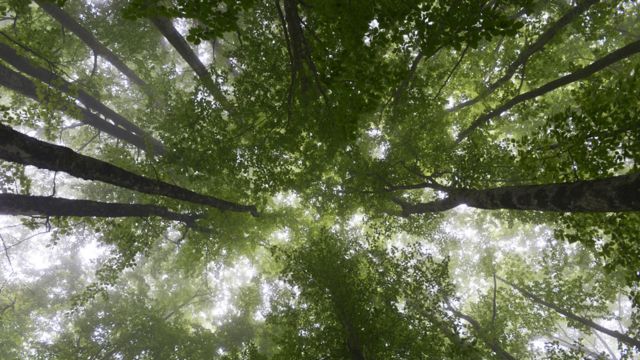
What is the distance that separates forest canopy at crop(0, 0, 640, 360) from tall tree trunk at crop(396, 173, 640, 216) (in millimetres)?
22

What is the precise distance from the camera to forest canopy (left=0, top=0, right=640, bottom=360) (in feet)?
16.5

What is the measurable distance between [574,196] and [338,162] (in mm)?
6671

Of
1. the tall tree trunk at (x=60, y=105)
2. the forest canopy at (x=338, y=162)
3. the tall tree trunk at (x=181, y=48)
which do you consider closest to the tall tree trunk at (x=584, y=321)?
the forest canopy at (x=338, y=162)

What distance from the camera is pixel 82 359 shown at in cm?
1359

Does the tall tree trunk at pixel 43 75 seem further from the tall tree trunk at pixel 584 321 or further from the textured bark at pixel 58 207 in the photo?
the tall tree trunk at pixel 584 321

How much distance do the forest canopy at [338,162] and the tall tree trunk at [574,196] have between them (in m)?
0.02

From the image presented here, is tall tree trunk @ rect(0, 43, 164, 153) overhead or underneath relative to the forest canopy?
overhead

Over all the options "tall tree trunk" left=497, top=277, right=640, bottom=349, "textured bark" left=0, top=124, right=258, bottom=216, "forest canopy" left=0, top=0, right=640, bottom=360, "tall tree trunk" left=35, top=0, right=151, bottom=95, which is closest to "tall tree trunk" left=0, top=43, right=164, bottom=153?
"forest canopy" left=0, top=0, right=640, bottom=360

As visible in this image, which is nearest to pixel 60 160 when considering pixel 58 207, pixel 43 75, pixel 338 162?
pixel 58 207

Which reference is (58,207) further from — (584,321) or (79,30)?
(584,321)

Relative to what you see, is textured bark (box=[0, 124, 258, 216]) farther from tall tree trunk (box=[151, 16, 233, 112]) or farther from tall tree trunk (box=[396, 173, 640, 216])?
tall tree trunk (box=[396, 173, 640, 216])

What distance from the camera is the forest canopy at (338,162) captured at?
503 cm

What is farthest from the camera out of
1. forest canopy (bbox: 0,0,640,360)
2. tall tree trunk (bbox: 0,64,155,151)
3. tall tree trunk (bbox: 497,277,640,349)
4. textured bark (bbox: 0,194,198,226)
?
tall tree trunk (bbox: 497,277,640,349)

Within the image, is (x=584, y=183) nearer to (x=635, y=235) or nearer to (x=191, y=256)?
(x=635, y=235)
